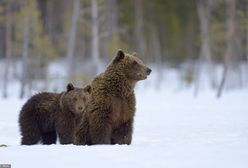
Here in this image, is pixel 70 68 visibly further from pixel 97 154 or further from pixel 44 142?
pixel 97 154

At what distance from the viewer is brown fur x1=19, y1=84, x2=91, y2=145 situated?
1047 centimetres

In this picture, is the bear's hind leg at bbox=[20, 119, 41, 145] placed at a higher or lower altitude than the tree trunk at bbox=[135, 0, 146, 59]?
lower

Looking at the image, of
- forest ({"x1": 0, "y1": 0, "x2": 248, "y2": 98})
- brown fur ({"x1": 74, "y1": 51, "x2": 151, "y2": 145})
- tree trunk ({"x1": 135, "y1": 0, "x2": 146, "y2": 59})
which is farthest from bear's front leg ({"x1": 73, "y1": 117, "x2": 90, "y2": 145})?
tree trunk ({"x1": 135, "y1": 0, "x2": 146, "y2": 59})

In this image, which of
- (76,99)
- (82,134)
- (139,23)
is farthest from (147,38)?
(82,134)

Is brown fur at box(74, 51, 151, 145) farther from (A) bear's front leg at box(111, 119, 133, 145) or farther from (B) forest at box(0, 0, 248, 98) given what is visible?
(B) forest at box(0, 0, 248, 98)

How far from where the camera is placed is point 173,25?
186ft

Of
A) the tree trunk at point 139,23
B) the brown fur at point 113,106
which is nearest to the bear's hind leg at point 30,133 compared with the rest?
the brown fur at point 113,106

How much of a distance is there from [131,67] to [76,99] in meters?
1.16

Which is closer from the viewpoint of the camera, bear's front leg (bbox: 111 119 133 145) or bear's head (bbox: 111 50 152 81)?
bear's front leg (bbox: 111 119 133 145)

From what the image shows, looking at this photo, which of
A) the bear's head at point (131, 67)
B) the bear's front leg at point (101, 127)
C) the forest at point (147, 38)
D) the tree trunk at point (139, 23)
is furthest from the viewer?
the tree trunk at point (139, 23)

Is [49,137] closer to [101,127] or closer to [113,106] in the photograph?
[101,127]

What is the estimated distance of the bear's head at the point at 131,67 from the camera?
10.2 metres

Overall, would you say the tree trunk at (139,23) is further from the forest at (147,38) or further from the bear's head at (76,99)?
the bear's head at (76,99)

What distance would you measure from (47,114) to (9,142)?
1.53 m
